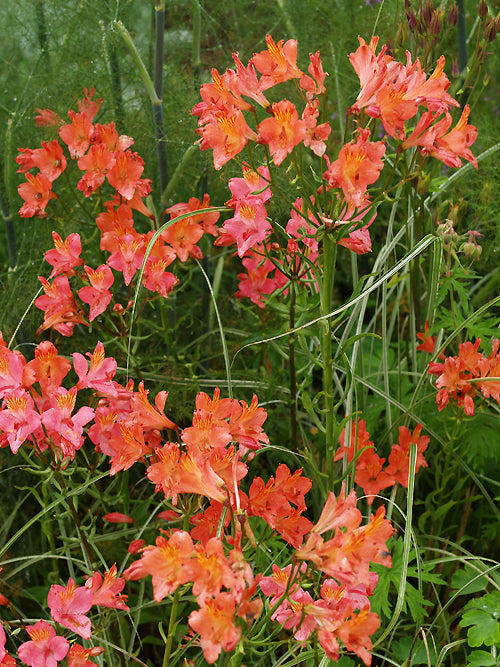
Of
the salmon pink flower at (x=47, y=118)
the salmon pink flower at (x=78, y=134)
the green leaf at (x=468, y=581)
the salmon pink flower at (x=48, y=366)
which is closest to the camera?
the salmon pink flower at (x=48, y=366)

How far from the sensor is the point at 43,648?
0.91m

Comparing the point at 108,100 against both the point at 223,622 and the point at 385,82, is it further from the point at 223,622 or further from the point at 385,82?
the point at 223,622

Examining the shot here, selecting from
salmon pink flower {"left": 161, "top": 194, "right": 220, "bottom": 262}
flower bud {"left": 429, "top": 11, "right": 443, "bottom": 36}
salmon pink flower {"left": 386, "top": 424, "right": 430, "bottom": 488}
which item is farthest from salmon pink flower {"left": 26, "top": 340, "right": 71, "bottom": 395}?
flower bud {"left": 429, "top": 11, "right": 443, "bottom": 36}

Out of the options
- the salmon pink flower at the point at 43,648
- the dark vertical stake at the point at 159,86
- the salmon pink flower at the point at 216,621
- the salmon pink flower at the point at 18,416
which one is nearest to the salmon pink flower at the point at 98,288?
the salmon pink flower at the point at 18,416

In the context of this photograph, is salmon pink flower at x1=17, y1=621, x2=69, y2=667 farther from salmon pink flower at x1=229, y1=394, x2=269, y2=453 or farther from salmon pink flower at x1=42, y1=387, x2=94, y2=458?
salmon pink flower at x1=229, y1=394, x2=269, y2=453

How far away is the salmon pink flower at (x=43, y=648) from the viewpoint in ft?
2.93

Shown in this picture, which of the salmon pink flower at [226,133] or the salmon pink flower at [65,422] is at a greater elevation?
the salmon pink flower at [226,133]

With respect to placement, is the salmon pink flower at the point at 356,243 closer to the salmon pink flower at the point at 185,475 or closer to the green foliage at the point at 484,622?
the salmon pink flower at the point at 185,475

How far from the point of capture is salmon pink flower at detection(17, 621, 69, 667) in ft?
2.93

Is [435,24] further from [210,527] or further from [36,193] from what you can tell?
[210,527]

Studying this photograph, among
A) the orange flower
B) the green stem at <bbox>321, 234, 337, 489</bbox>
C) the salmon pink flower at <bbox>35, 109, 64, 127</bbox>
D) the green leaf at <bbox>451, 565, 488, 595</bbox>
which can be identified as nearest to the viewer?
the orange flower

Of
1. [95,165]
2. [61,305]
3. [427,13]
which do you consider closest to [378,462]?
[61,305]

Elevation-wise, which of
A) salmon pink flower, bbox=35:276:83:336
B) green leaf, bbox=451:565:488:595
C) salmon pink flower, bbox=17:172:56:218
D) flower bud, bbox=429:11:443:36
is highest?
flower bud, bbox=429:11:443:36

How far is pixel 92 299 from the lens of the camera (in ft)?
3.74
